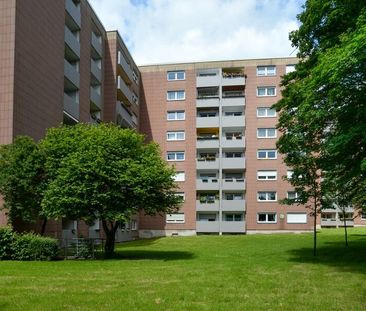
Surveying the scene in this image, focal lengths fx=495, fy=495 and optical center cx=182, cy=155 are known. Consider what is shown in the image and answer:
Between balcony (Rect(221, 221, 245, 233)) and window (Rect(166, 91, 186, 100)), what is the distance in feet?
55.2

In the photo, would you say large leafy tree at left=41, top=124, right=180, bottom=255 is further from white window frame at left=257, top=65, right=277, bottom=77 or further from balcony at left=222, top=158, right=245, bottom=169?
white window frame at left=257, top=65, right=277, bottom=77

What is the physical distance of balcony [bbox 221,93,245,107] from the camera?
61094mm

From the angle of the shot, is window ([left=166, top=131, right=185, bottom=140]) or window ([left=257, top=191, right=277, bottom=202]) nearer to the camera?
window ([left=257, top=191, right=277, bottom=202])

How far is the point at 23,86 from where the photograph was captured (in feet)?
97.9

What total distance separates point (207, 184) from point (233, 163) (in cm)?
403

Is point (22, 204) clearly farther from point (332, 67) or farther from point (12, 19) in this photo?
point (332, 67)

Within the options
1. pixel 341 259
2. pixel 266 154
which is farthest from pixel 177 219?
pixel 341 259

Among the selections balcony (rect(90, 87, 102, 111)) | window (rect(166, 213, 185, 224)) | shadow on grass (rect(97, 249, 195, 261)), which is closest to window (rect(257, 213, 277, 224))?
window (rect(166, 213, 185, 224))

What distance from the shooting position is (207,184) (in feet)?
196

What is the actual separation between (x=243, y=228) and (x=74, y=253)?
3515cm

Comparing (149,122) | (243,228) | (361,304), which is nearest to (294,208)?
(243,228)

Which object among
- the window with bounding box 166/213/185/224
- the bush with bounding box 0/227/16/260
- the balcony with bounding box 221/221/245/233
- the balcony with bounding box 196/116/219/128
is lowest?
the bush with bounding box 0/227/16/260

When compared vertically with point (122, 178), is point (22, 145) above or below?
above

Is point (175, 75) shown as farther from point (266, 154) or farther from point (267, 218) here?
point (267, 218)
